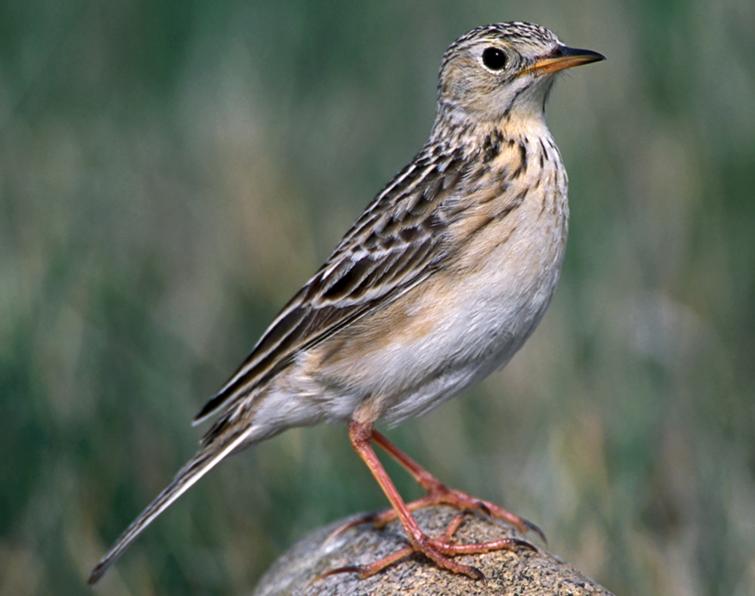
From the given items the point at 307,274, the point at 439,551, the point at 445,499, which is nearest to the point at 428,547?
the point at 439,551

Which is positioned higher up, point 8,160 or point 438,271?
point 8,160

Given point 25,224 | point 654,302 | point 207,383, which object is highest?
point 25,224

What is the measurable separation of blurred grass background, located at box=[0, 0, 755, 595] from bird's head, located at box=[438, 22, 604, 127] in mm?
1907

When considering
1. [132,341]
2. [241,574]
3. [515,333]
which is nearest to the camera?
[515,333]

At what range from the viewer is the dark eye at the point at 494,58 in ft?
21.2

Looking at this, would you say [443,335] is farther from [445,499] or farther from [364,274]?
[445,499]

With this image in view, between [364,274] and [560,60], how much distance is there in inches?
49.2

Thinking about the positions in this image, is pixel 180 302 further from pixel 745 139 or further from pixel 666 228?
pixel 745 139

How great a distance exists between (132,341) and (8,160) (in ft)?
8.09

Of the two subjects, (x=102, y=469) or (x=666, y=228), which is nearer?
(x=102, y=469)

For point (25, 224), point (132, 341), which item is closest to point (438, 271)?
point (132, 341)

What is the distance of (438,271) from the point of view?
6027 mm

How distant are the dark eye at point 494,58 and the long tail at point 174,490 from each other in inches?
75.3

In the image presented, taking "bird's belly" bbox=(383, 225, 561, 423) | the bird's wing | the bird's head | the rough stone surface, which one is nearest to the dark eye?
the bird's head
